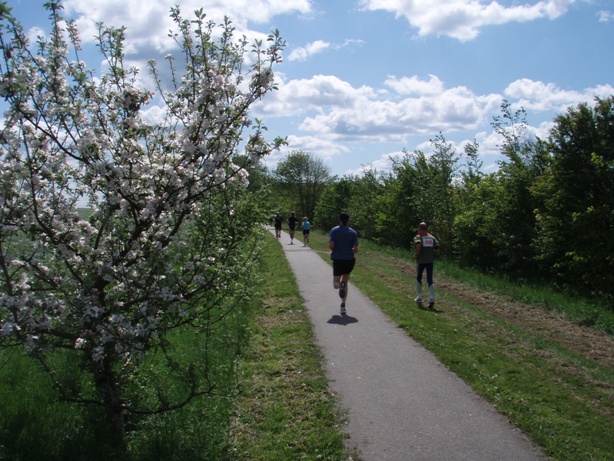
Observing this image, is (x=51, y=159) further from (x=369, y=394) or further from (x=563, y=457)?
(x=563, y=457)

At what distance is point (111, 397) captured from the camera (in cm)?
507

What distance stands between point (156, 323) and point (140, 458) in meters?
1.50

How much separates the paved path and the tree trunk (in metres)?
2.23

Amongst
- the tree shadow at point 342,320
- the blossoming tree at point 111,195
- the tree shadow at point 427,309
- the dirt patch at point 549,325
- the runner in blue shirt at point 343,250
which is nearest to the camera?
the blossoming tree at point 111,195

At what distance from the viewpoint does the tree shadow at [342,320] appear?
9997 mm

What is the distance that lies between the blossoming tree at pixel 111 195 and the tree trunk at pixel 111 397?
0.02m

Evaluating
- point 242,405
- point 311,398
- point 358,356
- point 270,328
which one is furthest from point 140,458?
point 270,328

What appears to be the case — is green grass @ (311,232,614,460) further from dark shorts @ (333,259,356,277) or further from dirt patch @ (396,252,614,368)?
dark shorts @ (333,259,356,277)

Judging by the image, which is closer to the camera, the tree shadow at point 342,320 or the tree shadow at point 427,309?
the tree shadow at point 342,320

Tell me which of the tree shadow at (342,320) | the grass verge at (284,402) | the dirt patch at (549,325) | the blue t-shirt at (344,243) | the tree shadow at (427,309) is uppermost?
the blue t-shirt at (344,243)

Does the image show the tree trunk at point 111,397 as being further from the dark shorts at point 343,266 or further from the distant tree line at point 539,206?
the distant tree line at point 539,206

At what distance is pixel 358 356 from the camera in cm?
784

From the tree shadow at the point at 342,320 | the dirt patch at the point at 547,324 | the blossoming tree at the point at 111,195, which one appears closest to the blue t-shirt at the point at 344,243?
the tree shadow at the point at 342,320

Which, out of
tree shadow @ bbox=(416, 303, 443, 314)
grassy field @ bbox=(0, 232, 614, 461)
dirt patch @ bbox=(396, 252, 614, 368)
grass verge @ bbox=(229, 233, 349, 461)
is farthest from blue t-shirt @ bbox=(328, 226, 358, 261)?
dirt patch @ bbox=(396, 252, 614, 368)
